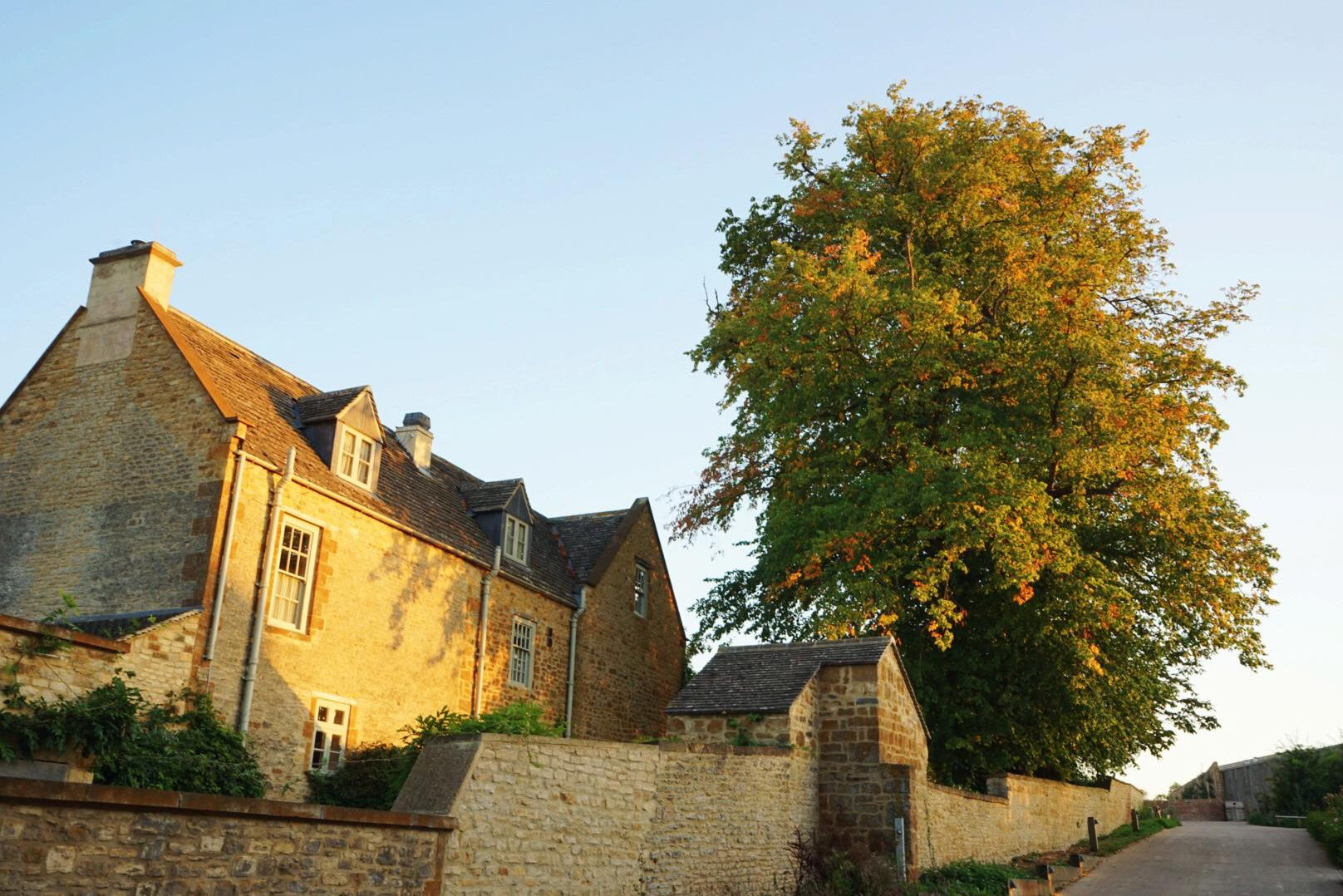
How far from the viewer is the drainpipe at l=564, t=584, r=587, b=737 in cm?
2456

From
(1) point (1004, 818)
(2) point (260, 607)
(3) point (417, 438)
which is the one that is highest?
(3) point (417, 438)

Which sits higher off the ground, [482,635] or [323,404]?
[323,404]

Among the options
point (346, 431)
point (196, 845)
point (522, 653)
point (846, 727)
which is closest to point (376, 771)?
point (522, 653)

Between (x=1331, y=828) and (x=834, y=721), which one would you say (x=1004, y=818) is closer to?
(x=1331, y=828)

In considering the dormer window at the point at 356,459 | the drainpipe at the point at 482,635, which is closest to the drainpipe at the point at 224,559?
the dormer window at the point at 356,459

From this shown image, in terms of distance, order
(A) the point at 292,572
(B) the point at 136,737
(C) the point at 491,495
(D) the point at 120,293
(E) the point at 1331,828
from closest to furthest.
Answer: (B) the point at 136,737
(A) the point at 292,572
(D) the point at 120,293
(E) the point at 1331,828
(C) the point at 491,495

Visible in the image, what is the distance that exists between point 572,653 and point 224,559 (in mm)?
10743

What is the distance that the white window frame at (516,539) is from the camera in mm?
Answer: 24188

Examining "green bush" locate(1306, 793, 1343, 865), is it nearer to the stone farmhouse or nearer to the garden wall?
the garden wall

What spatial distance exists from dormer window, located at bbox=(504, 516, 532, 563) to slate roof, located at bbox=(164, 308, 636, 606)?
0.94ft

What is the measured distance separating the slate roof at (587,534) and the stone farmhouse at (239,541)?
3.69m

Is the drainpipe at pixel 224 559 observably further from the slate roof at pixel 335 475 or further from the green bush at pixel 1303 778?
the green bush at pixel 1303 778

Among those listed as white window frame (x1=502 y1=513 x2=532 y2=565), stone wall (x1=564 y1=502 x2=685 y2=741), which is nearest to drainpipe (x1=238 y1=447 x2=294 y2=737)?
white window frame (x1=502 y1=513 x2=532 y2=565)

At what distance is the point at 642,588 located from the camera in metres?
29.1
